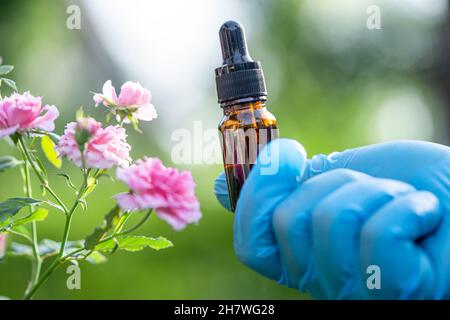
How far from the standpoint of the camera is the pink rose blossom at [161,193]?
58cm

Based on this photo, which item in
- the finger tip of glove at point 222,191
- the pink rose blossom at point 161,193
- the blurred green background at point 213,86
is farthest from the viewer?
the blurred green background at point 213,86

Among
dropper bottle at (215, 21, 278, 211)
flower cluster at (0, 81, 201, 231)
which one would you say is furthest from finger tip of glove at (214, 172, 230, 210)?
flower cluster at (0, 81, 201, 231)

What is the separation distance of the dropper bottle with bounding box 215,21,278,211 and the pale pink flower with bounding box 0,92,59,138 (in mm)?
223

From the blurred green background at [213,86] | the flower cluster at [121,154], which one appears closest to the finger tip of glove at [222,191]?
the flower cluster at [121,154]

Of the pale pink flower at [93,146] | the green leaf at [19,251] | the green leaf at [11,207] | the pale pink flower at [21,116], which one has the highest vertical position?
the pale pink flower at [21,116]

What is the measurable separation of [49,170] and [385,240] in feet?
6.33

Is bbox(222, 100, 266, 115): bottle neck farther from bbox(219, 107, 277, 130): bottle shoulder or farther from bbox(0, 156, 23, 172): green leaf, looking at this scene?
bbox(0, 156, 23, 172): green leaf

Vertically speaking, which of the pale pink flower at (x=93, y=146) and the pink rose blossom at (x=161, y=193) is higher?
the pale pink flower at (x=93, y=146)

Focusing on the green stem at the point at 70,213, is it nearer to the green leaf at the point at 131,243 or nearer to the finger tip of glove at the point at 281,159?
the green leaf at the point at 131,243

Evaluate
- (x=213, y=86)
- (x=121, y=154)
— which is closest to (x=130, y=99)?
(x=121, y=154)

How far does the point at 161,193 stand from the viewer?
60 centimetres

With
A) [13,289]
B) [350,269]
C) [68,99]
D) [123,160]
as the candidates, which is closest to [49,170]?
[13,289]

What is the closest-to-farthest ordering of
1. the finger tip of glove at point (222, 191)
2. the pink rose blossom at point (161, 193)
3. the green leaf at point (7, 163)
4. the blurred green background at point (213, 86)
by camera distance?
the pink rose blossom at point (161, 193) < the green leaf at point (7, 163) < the finger tip of glove at point (222, 191) < the blurred green background at point (213, 86)
